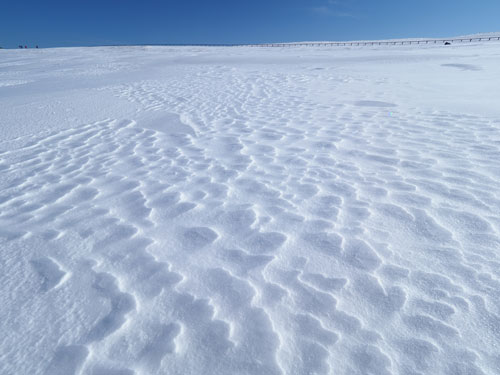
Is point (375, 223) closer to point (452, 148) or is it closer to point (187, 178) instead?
point (187, 178)

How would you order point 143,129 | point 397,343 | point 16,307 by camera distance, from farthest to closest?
point 143,129
point 16,307
point 397,343

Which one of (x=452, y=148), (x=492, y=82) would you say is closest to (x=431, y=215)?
(x=452, y=148)

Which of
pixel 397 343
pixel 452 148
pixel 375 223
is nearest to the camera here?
pixel 397 343

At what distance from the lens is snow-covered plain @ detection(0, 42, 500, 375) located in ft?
6.31

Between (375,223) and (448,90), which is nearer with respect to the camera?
(375,223)

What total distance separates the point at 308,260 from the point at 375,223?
866mm

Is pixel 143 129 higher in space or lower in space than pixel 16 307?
lower

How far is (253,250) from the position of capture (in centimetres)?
280

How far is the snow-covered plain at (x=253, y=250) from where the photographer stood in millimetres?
1924

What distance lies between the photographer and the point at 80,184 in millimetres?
4129

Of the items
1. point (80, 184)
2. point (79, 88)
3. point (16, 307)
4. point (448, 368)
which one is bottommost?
point (79, 88)

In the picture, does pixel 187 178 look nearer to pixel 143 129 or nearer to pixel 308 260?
pixel 308 260

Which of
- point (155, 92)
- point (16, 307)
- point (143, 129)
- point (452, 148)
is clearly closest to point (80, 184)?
point (16, 307)

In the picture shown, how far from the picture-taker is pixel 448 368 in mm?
1800
